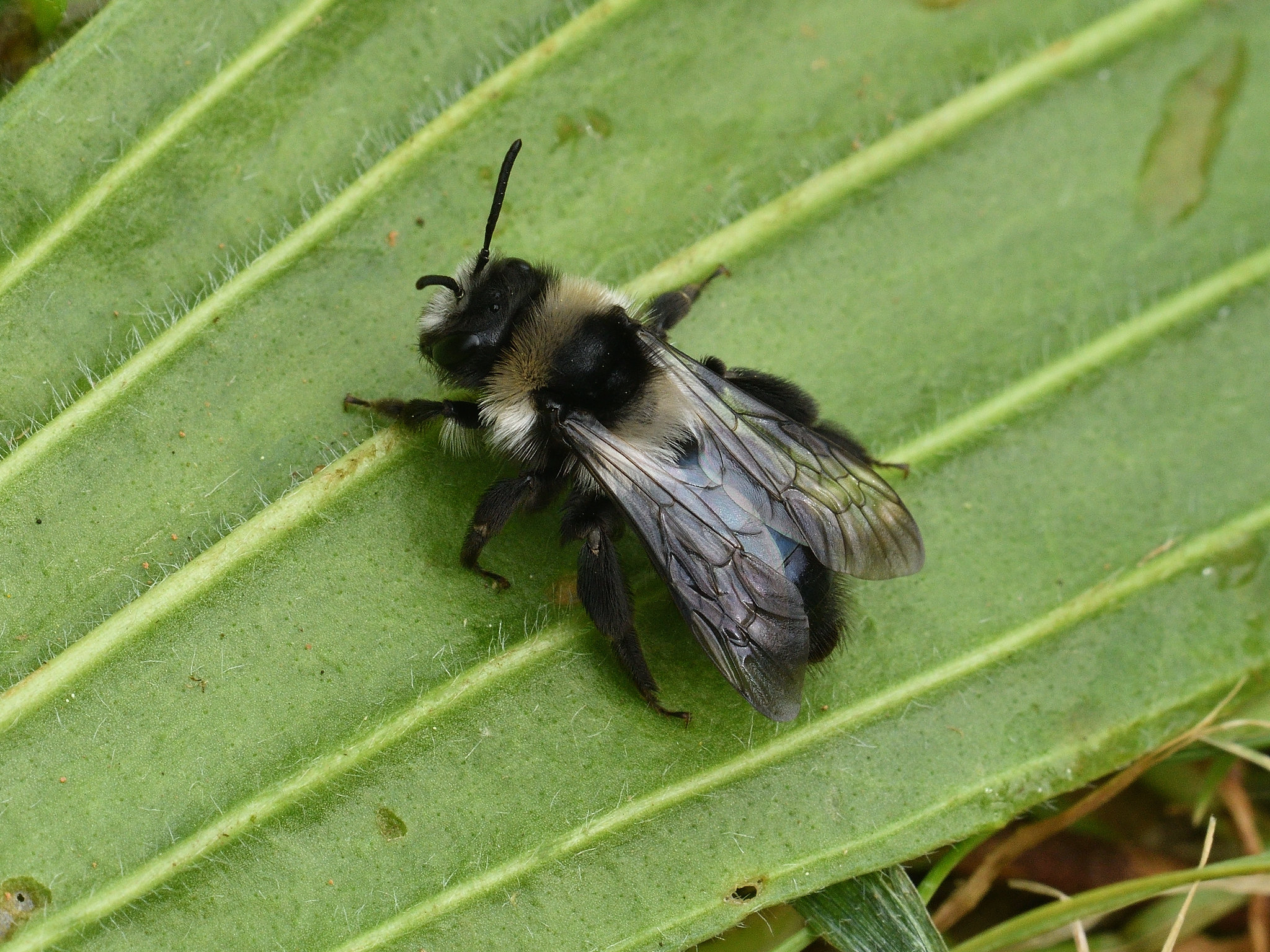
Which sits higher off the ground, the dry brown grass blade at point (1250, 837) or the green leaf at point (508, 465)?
the green leaf at point (508, 465)

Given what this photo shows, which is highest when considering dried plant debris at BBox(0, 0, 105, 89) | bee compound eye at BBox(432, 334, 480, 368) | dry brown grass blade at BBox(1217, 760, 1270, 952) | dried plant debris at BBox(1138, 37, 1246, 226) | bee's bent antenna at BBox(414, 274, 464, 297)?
dried plant debris at BBox(0, 0, 105, 89)

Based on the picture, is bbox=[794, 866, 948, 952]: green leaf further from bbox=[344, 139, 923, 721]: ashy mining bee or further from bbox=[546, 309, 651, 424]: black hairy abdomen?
bbox=[546, 309, 651, 424]: black hairy abdomen

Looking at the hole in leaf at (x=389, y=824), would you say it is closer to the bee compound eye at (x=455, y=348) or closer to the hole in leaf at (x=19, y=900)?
the hole in leaf at (x=19, y=900)

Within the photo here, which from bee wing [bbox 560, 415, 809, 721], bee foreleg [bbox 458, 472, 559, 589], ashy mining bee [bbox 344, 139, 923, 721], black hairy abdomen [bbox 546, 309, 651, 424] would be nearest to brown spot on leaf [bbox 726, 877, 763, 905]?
ashy mining bee [bbox 344, 139, 923, 721]

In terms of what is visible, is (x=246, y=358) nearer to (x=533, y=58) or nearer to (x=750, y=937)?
(x=533, y=58)

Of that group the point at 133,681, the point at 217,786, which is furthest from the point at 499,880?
the point at 133,681

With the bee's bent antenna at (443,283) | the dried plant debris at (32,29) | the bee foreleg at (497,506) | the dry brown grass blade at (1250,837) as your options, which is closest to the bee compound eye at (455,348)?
the bee's bent antenna at (443,283)
